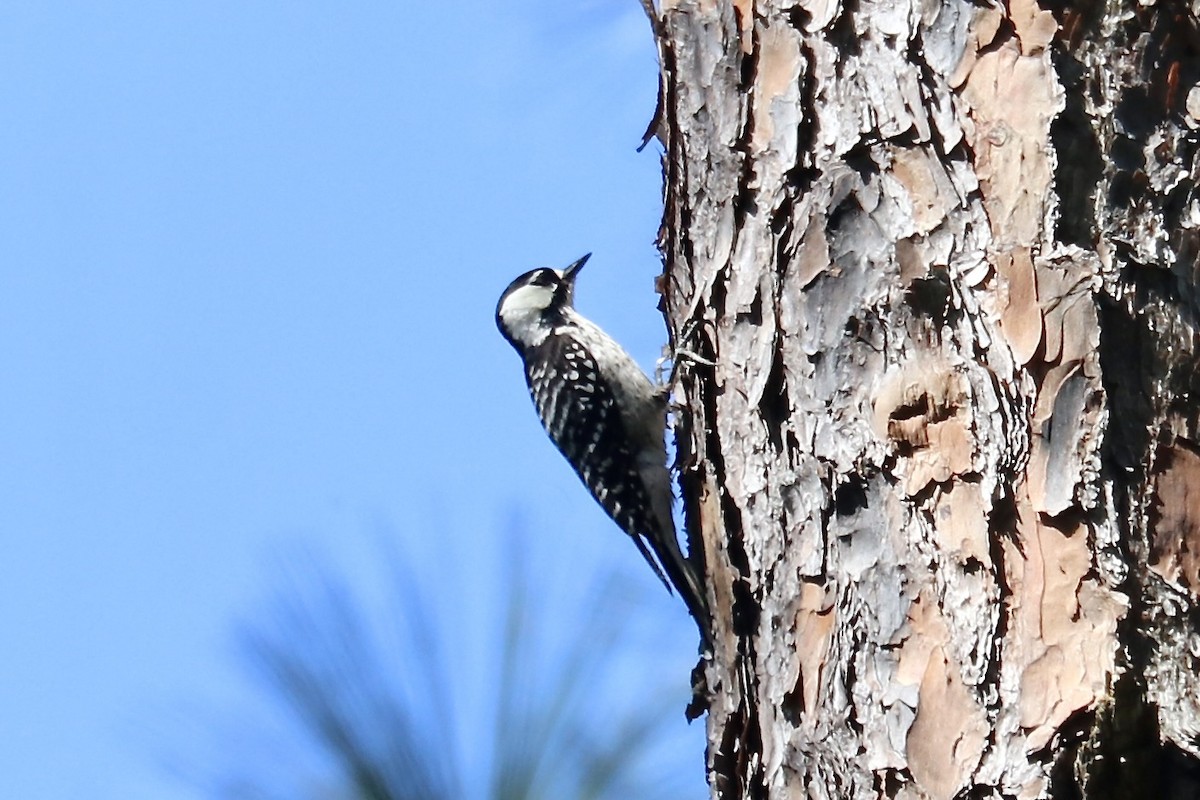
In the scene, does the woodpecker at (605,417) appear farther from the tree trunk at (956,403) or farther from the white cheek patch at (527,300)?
the tree trunk at (956,403)

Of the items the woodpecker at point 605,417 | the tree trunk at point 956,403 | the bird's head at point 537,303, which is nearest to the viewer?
the tree trunk at point 956,403

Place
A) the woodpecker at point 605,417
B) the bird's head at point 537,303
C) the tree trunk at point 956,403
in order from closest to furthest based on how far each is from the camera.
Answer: the tree trunk at point 956,403, the woodpecker at point 605,417, the bird's head at point 537,303

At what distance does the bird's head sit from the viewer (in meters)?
3.99

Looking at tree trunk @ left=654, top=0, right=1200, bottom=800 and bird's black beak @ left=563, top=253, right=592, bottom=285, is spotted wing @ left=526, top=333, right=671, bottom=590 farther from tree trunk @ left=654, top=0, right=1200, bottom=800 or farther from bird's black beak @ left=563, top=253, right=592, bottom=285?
tree trunk @ left=654, top=0, right=1200, bottom=800

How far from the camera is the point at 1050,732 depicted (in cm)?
151

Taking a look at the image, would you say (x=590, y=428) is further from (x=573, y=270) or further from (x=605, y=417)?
(x=573, y=270)

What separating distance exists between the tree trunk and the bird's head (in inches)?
76.2

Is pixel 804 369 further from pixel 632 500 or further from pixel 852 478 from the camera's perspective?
pixel 632 500

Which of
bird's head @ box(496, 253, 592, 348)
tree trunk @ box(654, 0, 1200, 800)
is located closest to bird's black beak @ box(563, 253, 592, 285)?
bird's head @ box(496, 253, 592, 348)

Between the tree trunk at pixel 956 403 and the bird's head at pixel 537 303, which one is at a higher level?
the bird's head at pixel 537 303

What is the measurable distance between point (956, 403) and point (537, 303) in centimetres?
246

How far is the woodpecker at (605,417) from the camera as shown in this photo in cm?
329

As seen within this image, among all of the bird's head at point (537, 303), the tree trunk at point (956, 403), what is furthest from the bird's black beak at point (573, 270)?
the tree trunk at point (956, 403)

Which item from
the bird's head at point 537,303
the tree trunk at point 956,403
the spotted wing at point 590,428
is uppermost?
the bird's head at point 537,303
